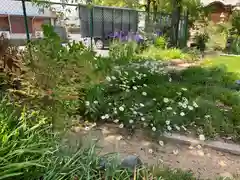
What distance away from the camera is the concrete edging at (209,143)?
2637 millimetres

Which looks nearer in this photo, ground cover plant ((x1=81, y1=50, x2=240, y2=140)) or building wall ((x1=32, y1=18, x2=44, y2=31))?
ground cover plant ((x1=81, y1=50, x2=240, y2=140))

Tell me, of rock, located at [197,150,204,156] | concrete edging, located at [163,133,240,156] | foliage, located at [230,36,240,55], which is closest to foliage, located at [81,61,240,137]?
concrete edging, located at [163,133,240,156]

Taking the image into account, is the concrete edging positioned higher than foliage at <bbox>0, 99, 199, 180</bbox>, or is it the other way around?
foliage at <bbox>0, 99, 199, 180</bbox>

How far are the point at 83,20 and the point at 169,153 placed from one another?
5380 mm

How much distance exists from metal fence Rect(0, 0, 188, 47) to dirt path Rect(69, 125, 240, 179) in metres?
2.52

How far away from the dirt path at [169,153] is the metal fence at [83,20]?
2520 mm

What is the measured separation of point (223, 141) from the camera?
278 cm

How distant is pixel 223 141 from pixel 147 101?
1103mm

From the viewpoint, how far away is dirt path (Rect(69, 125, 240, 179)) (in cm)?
232

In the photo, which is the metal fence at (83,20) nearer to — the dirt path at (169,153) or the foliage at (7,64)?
the foliage at (7,64)

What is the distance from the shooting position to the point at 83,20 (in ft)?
22.5

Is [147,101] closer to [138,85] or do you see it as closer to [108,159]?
[138,85]

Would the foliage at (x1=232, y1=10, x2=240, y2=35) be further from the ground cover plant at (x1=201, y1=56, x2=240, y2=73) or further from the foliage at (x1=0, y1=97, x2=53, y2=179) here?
the foliage at (x1=0, y1=97, x2=53, y2=179)

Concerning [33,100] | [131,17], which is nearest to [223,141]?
[33,100]
